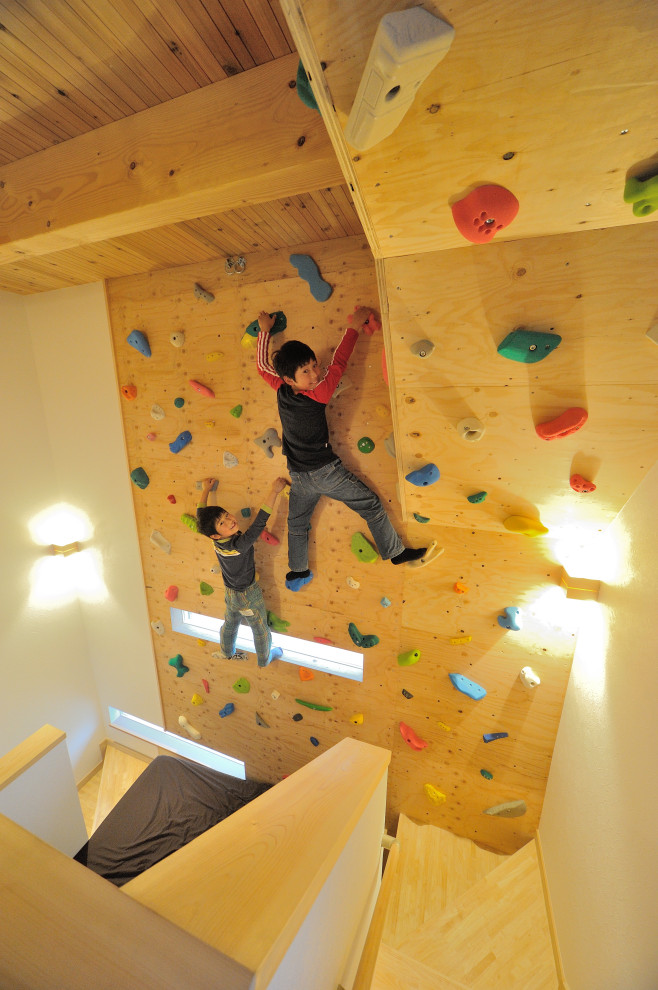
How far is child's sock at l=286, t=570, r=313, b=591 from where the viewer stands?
234 cm

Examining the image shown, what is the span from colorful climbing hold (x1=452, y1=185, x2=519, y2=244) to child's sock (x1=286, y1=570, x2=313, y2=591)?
1858mm

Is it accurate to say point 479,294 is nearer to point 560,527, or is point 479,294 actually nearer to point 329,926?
point 560,527

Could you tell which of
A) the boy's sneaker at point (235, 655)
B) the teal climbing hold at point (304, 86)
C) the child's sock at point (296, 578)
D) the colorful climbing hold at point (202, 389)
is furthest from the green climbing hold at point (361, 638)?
the teal climbing hold at point (304, 86)

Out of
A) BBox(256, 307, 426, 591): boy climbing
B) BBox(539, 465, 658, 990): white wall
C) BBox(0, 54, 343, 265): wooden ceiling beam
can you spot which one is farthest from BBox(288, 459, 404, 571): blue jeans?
BBox(0, 54, 343, 265): wooden ceiling beam

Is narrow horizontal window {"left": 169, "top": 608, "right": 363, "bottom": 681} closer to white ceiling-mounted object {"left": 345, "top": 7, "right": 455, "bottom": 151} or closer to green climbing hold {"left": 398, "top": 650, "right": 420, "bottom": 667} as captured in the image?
green climbing hold {"left": 398, "top": 650, "right": 420, "bottom": 667}

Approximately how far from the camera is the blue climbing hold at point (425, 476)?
1721 millimetres

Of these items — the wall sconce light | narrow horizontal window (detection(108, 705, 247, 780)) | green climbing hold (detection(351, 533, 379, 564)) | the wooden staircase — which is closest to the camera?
the wooden staircase

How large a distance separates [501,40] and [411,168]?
0.83 ft

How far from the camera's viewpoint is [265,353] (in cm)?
199

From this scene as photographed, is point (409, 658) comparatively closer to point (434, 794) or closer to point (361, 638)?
point (361, 638)


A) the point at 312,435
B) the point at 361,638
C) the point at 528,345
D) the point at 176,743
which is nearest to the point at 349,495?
the point at 312,435

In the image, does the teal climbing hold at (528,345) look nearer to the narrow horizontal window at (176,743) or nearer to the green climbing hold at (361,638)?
the green climbing hold at (361,638)

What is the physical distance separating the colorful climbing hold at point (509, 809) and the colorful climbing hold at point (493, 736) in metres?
0.44

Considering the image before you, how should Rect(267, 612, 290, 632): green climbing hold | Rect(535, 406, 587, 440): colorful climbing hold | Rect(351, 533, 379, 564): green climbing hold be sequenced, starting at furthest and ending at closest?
Rect(267, 612, 290, 632): green climbing hold < Rect(351, 533, 379, 564): green climbing hold < Rect(535, 406, 587, 440): colorful climbing hold
